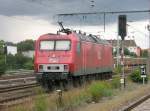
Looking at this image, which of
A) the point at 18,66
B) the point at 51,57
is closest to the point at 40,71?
the point at 51,57

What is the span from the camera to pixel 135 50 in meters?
177

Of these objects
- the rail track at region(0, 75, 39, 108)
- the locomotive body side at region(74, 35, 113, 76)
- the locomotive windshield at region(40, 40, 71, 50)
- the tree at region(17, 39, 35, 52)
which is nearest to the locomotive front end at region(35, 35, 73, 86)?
the locomotive windshield at region(40, 40, 71, 50)

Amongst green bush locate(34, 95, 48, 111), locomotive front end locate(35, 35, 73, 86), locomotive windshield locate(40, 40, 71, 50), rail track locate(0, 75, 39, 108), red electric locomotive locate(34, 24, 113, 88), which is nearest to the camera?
green bush locate(34, 95, 48, 111)

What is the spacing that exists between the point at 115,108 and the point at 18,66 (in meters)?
64.8

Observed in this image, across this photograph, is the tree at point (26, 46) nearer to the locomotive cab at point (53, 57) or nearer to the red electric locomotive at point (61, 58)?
the red electric locomotive at point (61, 58)

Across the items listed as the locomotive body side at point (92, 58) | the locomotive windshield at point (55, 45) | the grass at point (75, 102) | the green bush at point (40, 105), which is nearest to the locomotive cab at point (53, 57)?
the locomotive windshield at point (55, 45)

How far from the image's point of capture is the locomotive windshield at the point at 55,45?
29188 millimetres

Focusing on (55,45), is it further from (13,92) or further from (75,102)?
(75,102)

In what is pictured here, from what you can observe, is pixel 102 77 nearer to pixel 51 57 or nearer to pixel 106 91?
pixel 51 57

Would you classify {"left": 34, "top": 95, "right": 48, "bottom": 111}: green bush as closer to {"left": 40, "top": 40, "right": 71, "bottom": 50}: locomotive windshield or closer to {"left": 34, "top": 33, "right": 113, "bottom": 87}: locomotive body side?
{"left": 34, "top": 33, "right": 113, "bottom": 87}: locomotive body side

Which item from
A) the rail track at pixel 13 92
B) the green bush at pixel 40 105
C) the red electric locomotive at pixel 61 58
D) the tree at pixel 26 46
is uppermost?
the tree at pixel 26 46

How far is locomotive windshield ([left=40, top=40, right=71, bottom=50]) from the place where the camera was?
29.2 meters

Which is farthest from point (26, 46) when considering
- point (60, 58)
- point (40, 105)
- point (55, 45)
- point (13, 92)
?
point (40, 105)

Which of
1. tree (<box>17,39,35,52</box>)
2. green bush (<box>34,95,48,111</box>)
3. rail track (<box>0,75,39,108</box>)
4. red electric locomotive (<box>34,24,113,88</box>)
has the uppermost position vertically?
tree (<box>17,39,35,52</box>)
